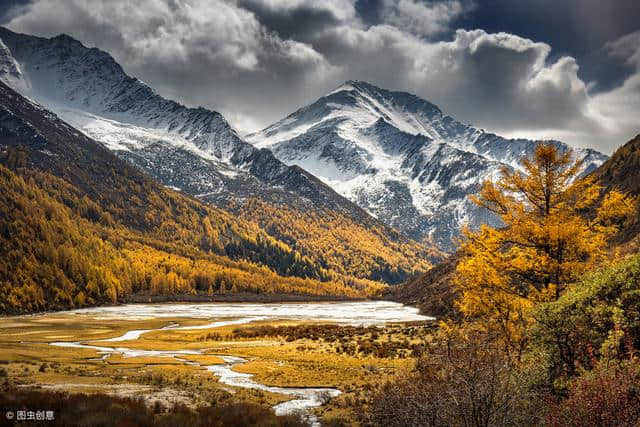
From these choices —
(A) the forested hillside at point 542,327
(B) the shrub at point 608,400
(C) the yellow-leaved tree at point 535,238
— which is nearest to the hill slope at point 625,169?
(C) the yellow-leaved tree at point 535,238

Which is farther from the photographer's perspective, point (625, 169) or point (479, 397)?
point (625, 169)

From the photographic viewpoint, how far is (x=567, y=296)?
45.6ft

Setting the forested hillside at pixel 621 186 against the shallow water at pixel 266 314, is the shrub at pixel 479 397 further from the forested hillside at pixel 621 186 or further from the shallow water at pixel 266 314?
the shallow water at pixel 266 314

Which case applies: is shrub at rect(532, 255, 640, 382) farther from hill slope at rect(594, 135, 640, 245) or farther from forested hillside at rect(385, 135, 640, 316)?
hill slope at rect(594, 135, 640, 245)

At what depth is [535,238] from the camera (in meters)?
19.8

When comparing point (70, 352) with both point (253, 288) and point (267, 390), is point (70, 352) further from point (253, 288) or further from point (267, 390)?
point (253, 288)

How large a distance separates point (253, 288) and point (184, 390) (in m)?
173

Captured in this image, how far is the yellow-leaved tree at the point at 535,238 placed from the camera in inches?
741

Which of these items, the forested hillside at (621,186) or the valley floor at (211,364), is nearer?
the valley floor at (211,364)

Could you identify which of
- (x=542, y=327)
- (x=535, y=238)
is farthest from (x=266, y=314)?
(x=542, y=327)

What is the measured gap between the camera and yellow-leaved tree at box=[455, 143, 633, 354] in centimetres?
1883

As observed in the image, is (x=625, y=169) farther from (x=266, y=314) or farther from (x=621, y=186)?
(x=266, y=314)

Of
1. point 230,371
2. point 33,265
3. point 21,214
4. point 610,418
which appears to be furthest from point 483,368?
point 21,214

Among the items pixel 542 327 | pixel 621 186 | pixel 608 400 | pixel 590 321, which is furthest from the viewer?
pixel 621 186
